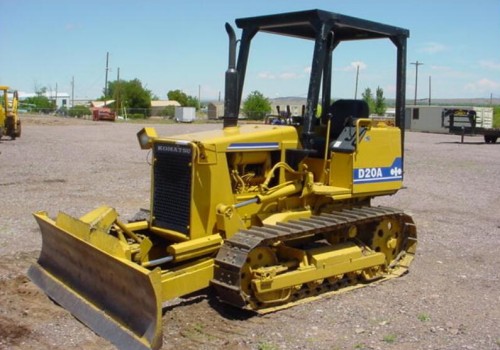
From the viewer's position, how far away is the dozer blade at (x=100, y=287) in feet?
18.6

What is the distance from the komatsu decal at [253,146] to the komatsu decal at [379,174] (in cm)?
109

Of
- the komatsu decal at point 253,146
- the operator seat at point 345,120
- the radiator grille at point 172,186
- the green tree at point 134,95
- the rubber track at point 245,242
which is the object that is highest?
the green tree at point 134,95

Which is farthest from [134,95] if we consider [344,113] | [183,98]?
[344,113]

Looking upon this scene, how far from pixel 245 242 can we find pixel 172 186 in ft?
3.71

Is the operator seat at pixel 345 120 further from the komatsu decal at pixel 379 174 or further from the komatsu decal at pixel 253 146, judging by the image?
the komatsu decal at pixel 253 146

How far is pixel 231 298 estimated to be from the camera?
6.39 m

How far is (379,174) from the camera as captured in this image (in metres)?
8.05

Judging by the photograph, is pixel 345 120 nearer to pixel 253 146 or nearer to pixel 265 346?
pixel 253 146

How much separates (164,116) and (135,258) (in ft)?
279

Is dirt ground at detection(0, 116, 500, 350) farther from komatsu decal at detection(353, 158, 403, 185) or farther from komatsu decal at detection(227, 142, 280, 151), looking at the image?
komatsu decal at detection(227, 142, 280, 151)

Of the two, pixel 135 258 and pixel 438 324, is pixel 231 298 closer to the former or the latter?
pixel 135 258

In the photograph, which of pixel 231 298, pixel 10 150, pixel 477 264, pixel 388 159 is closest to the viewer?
pixel 231 298

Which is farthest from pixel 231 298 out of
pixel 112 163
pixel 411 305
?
pixel 112 163

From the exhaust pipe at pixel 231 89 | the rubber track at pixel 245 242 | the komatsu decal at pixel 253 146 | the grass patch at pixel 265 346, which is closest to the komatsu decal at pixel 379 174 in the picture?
the rubber track at pixel 245 242
